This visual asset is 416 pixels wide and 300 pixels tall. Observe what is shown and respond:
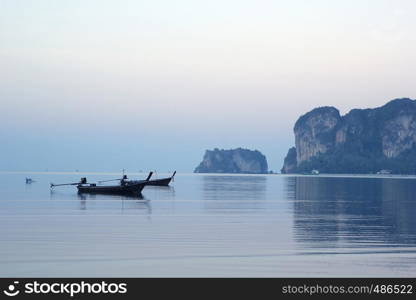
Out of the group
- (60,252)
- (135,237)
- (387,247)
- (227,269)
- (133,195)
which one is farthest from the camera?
(133,195)

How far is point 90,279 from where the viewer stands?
24.1 m

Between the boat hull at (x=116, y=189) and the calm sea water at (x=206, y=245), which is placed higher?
the boat hull at (x=116, y=189)

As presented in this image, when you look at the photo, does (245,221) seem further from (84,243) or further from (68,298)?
(68,298)

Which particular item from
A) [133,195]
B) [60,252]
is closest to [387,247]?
[60,252]

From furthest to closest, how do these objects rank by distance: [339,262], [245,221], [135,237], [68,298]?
[245,221] < [135,237] < [339,262] < [68,298]

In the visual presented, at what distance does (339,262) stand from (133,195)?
68.5 meters

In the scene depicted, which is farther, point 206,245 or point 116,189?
point 116,189

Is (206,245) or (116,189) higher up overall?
(116,189)

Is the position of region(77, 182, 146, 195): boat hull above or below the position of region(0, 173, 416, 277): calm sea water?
above

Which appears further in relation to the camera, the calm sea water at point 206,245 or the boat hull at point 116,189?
the boat hull at point 116,189

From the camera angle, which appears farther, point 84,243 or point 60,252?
point 84,243

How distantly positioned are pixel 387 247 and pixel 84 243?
49.8 ft

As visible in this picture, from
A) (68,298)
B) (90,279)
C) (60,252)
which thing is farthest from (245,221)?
(68,298)

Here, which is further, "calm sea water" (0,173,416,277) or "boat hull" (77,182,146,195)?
"boat hull" (77,182,146,195)
